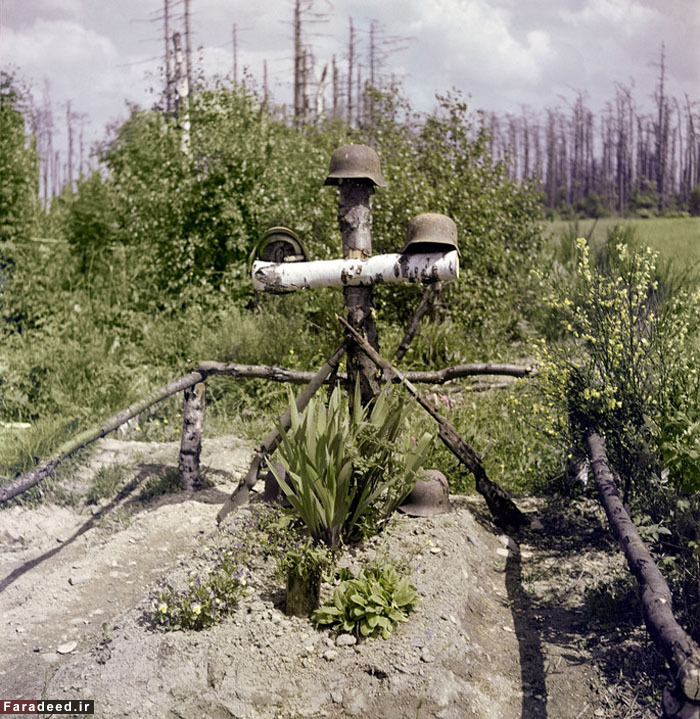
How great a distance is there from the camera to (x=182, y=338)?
914 cm

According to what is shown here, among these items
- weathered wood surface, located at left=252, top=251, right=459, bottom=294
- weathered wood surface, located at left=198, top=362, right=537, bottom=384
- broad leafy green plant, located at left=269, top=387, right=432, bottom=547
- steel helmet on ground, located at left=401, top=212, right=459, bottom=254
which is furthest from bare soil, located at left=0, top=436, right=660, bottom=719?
steel helmet on ground, located at left=401, top=212, right=459, bottom=254

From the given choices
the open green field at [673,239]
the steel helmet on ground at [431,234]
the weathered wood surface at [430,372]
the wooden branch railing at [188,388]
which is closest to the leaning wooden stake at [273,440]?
the wooden branch railing at [188,388]

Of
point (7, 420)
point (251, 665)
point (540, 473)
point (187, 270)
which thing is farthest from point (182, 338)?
point (251, 665)

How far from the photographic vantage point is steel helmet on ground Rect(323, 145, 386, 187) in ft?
15.3

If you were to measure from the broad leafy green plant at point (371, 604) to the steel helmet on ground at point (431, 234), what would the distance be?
1895 mm

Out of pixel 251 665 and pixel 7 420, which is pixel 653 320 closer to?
pixel 251 665

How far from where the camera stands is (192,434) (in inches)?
228

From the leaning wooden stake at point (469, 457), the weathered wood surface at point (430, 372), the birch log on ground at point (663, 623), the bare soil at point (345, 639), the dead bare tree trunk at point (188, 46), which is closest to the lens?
the birch log on ground at point (663, 623)

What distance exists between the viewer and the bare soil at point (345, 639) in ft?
10.7

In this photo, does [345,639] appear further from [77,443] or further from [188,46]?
[188,46]

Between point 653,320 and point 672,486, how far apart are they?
1022mm

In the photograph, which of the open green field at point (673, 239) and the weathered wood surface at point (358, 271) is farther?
the open green field at point (673, 239)

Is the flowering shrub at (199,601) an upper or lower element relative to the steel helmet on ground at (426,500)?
lower

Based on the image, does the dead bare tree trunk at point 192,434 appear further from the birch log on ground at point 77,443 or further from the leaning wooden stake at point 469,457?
the leaning wooden stake at point 469,457
